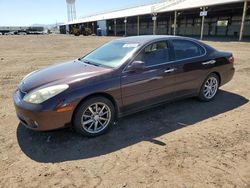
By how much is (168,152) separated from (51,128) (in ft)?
5.76

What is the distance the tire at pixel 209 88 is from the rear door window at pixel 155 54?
133cm

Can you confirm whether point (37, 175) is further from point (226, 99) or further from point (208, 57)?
point (226, 99)

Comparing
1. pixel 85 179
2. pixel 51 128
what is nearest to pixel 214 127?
pixel 85 179

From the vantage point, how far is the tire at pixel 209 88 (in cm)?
530

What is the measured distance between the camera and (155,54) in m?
4.42

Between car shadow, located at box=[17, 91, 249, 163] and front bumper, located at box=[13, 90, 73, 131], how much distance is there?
0.33 metres

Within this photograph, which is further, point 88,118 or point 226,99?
point 226,99

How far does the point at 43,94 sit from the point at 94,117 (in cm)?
87

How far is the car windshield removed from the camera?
4.14 meters

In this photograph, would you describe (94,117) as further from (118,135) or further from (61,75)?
(61,75)

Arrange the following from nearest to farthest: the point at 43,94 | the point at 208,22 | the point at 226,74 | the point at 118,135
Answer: the point at 43,94 < the point at 118,135 < the point at 226,74 < the point at 208,22

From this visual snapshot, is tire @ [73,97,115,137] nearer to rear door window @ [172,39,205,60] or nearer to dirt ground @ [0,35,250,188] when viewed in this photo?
dirt ground @ [0,35,250,188]

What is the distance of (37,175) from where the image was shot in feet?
9.59

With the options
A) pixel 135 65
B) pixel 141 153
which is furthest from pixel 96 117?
pixel 135 65
